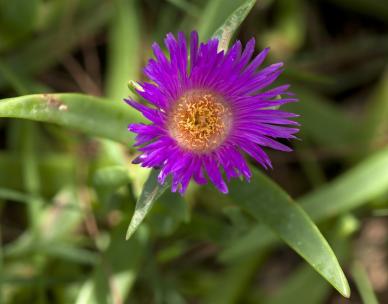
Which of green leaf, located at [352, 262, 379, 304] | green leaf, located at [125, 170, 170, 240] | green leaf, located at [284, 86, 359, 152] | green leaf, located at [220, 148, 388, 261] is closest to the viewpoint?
green leaf, located at [125, 170, 170, 240]

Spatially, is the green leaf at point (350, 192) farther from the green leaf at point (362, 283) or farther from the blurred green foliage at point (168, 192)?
the green leaf at point (362, 283)

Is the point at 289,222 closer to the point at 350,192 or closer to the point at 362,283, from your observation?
the point at 350,192

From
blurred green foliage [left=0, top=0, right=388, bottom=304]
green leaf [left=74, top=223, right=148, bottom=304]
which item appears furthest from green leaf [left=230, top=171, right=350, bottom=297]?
green leaf [left=74, top=223, right=148, bottom=304]

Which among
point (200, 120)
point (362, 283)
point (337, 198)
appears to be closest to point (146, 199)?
point (200, 120)

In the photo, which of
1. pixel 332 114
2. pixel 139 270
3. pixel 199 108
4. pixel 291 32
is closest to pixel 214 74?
pixel 199 108

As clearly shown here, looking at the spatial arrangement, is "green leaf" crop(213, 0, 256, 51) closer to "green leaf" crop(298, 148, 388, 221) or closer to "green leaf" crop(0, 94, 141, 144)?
"green leaf" crop(0, 94, 141, 144)

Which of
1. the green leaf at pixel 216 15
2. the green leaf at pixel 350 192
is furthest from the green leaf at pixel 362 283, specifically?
the green leaf at pixel 216 15

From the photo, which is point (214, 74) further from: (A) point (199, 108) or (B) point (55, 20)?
(B) point (55, 20)
